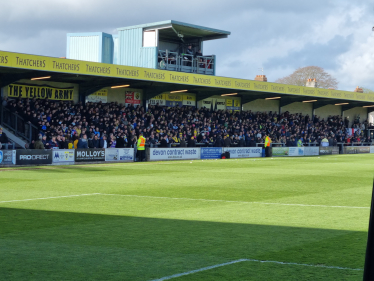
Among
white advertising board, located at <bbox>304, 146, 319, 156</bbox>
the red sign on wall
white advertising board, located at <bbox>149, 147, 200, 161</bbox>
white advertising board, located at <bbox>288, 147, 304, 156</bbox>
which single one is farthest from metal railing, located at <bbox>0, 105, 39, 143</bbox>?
white advertising board, located at <bbox>304, 146, 319, 156</bbox>

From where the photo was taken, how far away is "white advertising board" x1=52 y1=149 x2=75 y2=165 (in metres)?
27.6

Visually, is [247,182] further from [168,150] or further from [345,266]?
[168,150]

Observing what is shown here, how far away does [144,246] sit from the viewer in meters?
7.54

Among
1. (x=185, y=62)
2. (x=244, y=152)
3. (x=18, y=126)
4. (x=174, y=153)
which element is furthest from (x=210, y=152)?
(x=18, y=126)

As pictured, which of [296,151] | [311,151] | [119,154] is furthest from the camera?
[311,151]

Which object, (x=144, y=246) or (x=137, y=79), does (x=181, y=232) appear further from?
(x=137, y=79)

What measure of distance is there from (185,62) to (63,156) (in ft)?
65.7

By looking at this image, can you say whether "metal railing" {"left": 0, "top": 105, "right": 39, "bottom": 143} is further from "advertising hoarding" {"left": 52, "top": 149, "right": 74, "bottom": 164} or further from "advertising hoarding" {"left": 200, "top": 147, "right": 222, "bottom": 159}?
"advertising hoarding" {"left": 200, "top": 147, "right": 222, "bottom": 159}

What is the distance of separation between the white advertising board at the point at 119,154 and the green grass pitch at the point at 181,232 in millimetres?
13455

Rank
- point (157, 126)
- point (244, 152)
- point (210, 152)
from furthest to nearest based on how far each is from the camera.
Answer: point (244, 152), point (157, 126), point (210, 152)

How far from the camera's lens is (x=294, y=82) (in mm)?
95250

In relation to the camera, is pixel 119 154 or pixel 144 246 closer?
pixel 144 246

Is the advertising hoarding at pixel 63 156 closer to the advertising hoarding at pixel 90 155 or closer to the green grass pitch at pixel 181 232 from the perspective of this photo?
the advertising hoarding at pixel 90 155

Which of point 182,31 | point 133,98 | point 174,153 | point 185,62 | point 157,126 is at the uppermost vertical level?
point 182,31
